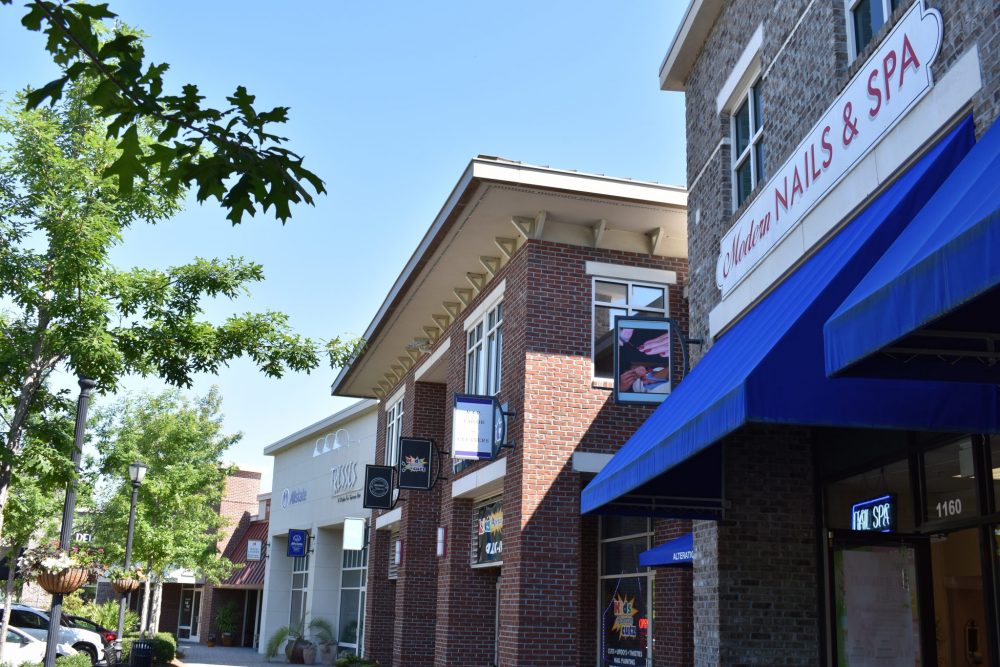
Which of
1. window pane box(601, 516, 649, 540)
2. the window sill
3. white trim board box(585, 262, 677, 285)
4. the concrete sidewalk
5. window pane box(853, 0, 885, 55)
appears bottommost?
the concrete sidewalk

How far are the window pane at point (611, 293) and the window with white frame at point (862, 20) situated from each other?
923 cm

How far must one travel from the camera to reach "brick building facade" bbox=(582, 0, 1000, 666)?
5575mm

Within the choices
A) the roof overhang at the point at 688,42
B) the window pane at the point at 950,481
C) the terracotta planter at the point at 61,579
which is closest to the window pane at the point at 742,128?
the roof overhang at the point at 688,42

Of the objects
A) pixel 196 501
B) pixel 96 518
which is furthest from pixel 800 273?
pixel 96 518

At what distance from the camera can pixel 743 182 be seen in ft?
37.3

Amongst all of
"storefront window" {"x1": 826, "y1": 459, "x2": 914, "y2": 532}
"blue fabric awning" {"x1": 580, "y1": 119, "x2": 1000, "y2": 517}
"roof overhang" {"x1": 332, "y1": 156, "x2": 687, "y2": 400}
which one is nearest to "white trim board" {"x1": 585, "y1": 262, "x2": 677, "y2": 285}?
"roof overhang" {"x1": 332, "y1": 156, "x2": 687, "y2": 400}

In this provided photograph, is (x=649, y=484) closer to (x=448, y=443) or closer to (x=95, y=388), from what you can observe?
(x=95, y=388)

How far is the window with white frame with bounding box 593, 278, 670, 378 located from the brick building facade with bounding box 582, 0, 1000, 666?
5268mm

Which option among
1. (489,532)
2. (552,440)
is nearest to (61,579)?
(552,440)

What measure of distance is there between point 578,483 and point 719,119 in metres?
7.33

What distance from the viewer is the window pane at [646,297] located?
58.9ft

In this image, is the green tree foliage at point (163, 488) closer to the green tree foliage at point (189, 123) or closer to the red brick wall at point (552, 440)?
the red brick wall at point (552, 440)

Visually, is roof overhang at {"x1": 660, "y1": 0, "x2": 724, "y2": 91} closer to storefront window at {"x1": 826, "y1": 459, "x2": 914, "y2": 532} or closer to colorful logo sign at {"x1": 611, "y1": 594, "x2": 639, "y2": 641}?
storefront window at {"x1": 826, "y1": 459, "x2": 914, "y2": 532}

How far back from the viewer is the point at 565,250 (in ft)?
58.1
